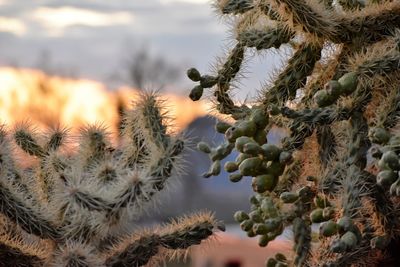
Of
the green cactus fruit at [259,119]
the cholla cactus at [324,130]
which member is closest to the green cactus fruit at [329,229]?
the cholla cactus at [324,130]

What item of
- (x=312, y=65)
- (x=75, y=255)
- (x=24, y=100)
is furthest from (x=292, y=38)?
(x=24, y=100)

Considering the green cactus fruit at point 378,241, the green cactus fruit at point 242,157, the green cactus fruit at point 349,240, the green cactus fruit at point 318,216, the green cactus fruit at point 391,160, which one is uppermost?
the green cactus fruit at point 242,157

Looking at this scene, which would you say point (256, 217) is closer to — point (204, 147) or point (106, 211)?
point (204, 147)

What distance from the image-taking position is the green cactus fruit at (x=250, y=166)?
0.58 m

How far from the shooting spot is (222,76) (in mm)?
722

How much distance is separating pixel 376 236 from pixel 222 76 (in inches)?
8.2

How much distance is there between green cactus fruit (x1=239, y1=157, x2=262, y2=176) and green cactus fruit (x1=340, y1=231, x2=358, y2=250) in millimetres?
85

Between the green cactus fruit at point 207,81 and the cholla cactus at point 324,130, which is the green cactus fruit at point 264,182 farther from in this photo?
the green cactus fruit at point 207,81

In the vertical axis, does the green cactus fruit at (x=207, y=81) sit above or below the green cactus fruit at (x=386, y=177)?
above

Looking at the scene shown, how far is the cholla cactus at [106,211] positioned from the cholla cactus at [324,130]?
0.11 metres

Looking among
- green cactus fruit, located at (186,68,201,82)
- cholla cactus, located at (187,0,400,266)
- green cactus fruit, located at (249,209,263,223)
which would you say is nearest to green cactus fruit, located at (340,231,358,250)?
cholla cactus, located at (187,0,400,266)

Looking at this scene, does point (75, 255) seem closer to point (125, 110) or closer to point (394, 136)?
point (125, 110)

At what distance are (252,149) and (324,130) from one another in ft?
0.35

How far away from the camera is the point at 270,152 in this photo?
58 cm
